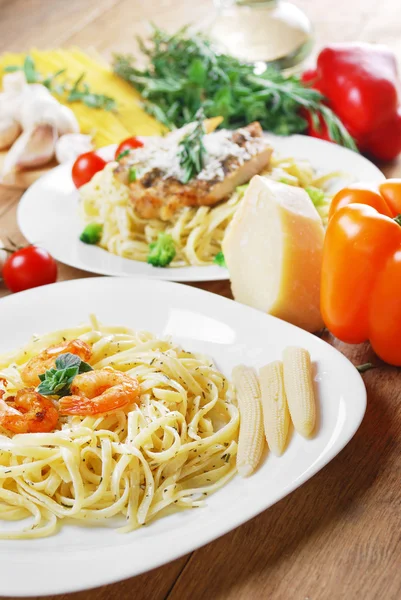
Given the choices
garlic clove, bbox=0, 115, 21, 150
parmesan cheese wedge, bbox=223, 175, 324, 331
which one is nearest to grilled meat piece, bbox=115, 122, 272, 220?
parmesan cheese wedge, bbox=223, 175, 324, 331

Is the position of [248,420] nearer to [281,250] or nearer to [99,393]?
[99,393]

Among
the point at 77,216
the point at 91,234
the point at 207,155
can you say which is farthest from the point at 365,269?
the point at 77,216

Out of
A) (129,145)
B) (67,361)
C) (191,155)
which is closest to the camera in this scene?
(67,361)

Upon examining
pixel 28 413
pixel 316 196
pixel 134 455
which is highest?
pixel 28 413

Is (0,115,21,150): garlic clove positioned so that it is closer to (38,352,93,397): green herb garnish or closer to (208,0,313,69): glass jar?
(208,0,313,69): glass jar

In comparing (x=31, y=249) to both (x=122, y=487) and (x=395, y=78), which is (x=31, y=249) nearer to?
(x=122, y=487)
